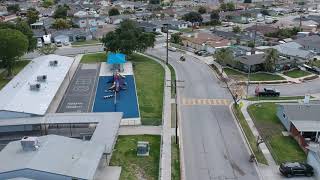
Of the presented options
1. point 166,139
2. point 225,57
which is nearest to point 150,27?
point 225,57

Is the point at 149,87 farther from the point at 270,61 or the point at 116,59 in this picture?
the point at 270,61

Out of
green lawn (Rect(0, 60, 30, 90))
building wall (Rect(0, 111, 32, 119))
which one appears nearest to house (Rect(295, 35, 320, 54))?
green lawn (Rect(0, 60, 30, 90))

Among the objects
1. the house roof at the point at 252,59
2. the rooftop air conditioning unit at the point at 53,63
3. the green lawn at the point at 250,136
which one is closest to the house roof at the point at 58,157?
the green lawn at the point at 250,136

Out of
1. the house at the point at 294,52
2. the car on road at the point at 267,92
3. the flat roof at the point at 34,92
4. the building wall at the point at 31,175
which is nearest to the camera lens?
the building wall at the point at 31,175

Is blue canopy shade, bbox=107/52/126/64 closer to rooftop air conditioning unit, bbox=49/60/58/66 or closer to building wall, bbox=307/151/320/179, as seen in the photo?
rooftop air conditioning unit, bbox=49/60/58/66

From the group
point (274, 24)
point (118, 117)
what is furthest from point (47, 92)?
point (274, 24)

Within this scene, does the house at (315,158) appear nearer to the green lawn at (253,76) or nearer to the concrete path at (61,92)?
the green lawn at (253,76)
